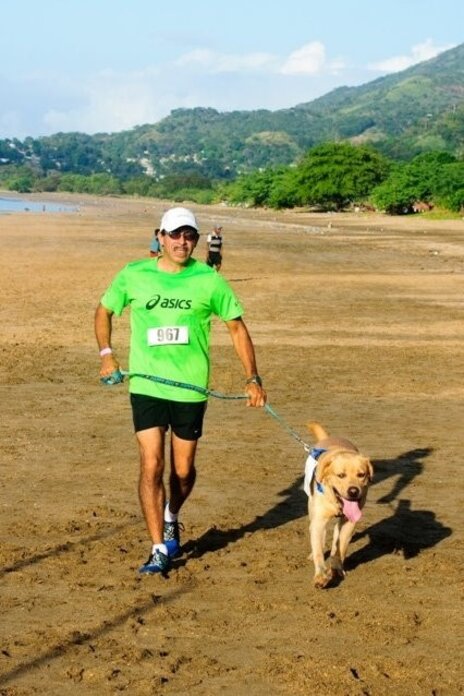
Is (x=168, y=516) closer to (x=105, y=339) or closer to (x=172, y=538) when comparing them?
(x=172, y=538)

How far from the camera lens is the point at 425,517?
8148mm

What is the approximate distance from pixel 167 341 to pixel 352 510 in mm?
1413

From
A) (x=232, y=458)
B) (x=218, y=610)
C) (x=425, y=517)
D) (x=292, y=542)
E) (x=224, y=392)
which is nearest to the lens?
(x=218, y=610)

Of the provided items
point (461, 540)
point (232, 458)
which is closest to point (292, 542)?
point (461, 540)

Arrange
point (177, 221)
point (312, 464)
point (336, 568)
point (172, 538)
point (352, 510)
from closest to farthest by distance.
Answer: point (352, 510) → point (177, 221) → point (336, 568) → point (312, 464) → point (172, 538)

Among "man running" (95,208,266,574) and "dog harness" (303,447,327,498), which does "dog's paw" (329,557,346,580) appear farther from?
"man running" (95,208,266,574)

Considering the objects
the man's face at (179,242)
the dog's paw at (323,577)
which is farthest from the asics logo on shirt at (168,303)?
the dog's paw at (323,577)

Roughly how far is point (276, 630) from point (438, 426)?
5962 mm

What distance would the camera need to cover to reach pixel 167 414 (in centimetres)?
669

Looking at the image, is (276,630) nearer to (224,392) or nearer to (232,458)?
(232,458)

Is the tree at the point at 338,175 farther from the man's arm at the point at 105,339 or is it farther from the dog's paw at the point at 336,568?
the dog's paw at the point at 336,568

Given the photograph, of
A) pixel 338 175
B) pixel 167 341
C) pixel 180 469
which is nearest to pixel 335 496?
pixel 180 469

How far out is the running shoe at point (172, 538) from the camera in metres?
6.96

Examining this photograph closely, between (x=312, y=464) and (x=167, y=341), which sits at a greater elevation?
(x=167, y=341)
